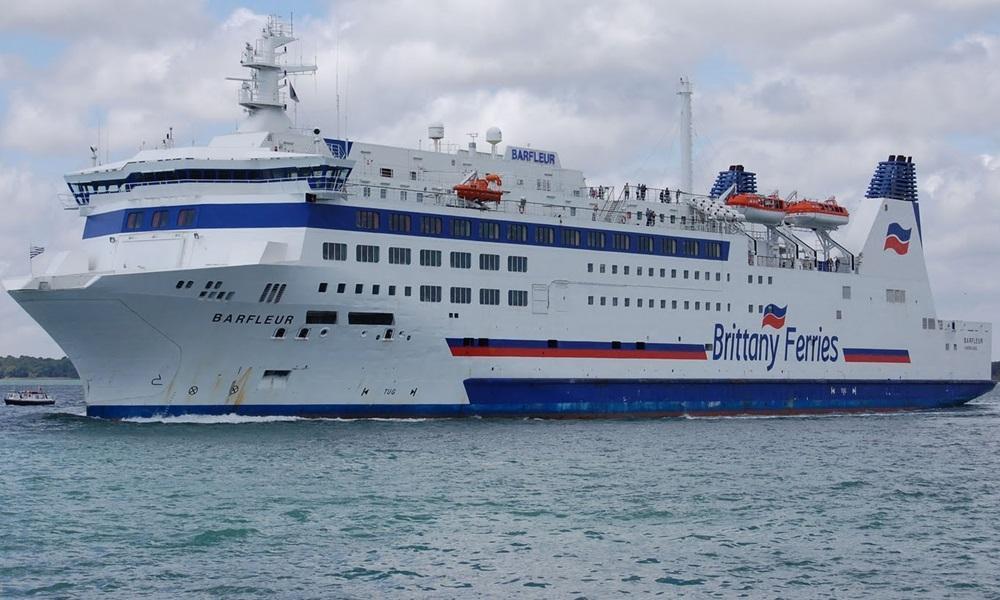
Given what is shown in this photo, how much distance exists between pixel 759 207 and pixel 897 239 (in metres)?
8.24

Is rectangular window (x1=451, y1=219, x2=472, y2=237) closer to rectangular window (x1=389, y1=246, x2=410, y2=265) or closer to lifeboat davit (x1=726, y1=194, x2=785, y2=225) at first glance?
rectangular window (x1=389, y1=246, x2=410, y2=265)

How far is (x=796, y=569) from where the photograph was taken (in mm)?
18781

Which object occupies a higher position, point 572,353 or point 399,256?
point 399,256

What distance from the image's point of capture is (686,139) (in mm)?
54906

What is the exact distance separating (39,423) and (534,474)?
20559 mm

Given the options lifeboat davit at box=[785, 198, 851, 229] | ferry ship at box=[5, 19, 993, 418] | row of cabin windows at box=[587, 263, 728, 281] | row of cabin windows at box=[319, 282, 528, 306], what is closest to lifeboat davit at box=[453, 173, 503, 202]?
ferry ship at box=[5, 19, 993, 418]

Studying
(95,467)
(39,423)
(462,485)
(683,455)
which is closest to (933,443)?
(683,455)

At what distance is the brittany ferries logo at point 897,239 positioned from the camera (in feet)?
179

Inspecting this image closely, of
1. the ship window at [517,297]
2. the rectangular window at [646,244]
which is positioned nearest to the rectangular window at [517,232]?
the ship window at [517,297]

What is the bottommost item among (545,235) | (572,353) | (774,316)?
(572,353)

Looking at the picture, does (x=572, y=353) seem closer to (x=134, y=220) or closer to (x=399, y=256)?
(x=399, y=256)

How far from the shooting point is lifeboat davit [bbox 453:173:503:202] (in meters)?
40.7

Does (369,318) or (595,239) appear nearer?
(369,318)

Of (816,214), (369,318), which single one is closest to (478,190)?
(369,318)
